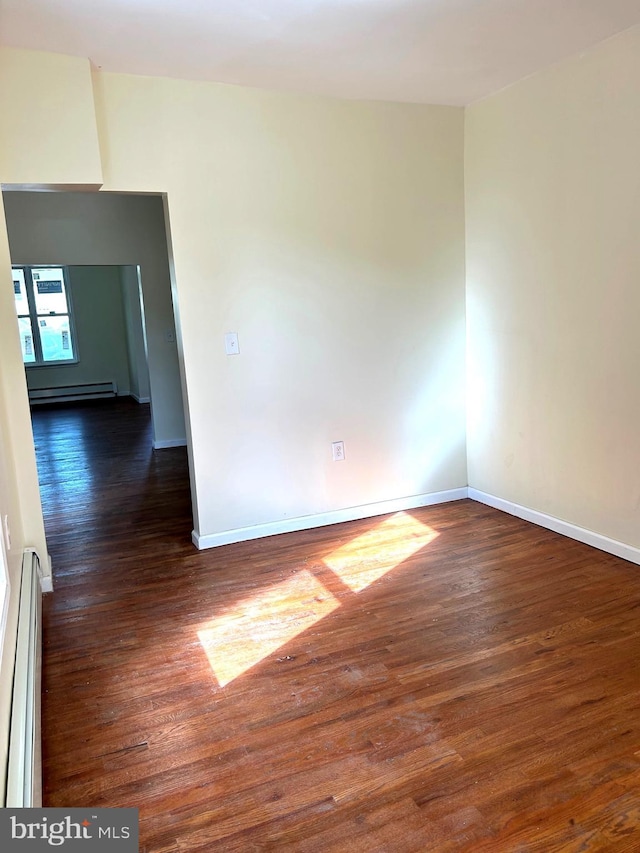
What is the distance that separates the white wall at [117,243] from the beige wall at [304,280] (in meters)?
2.46

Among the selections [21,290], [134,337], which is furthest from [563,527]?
[21,290]

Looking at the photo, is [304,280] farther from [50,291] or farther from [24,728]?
[50,291]

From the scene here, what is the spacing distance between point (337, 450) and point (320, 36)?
2.16 metres

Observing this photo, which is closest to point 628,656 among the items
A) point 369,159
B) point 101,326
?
point 369,159

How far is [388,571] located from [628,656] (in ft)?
3.84

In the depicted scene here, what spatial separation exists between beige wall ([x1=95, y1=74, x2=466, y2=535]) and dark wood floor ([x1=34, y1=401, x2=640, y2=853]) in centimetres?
47

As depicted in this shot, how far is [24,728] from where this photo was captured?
5.09 feet

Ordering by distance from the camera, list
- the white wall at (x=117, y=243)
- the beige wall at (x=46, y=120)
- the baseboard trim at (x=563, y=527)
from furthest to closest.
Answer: the white wall at (x=117, y=243) → the baseboard trim at (x=563, y=527) → the beige wall at (x=46, y=120)

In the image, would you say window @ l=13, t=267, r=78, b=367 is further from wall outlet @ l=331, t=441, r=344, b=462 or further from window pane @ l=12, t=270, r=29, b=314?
wall outlet @ l=331, t=441, r=344, b=462

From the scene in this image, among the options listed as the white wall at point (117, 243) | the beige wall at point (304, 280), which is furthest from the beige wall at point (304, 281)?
the white wall at point (117, 243)

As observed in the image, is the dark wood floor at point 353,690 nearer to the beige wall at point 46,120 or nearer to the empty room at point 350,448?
the empty room at point 350,448

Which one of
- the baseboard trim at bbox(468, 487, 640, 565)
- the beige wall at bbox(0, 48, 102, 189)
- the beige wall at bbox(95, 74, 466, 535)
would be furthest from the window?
the baseboard trim at bbox(468, 487, 640, 565)

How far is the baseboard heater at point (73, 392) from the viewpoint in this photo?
992 cm

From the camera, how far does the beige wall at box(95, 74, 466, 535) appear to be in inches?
126
